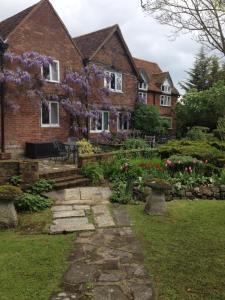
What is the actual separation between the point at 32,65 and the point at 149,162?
31.8 ft

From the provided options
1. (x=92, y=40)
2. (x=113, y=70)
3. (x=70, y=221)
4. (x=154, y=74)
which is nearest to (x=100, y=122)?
(x=113, y=70)

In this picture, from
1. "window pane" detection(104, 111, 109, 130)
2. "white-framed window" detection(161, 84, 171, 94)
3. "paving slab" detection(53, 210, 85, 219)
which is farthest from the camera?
"white-framed window" detection(161, 84, 171, 94)

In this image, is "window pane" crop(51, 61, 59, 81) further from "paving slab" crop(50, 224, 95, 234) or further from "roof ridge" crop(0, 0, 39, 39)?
"paving slab" crop(50, 224, 95, 234)

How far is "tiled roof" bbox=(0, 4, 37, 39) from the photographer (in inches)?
690

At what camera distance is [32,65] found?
17.8 meters

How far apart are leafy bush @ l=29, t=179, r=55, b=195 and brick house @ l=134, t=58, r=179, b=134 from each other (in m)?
19.8

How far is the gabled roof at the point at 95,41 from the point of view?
73.2ft

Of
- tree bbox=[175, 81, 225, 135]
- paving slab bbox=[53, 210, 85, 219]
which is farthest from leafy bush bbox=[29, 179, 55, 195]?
tree bbox=[175, 81, 225, 135]

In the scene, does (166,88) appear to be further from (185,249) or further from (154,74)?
(185,249)

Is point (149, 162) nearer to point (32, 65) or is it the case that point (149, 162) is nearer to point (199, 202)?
point (199, 202)

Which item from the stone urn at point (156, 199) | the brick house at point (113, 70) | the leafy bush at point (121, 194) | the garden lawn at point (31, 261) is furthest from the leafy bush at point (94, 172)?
the brick house at point (113, 70)

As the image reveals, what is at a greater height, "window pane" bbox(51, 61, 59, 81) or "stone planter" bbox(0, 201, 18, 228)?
"window pane" bbox(51, 61, 59, 81)

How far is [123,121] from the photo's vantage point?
24.6 metres

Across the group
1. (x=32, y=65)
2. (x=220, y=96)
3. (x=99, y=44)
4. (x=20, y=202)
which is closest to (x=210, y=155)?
(x=20, y=202)
